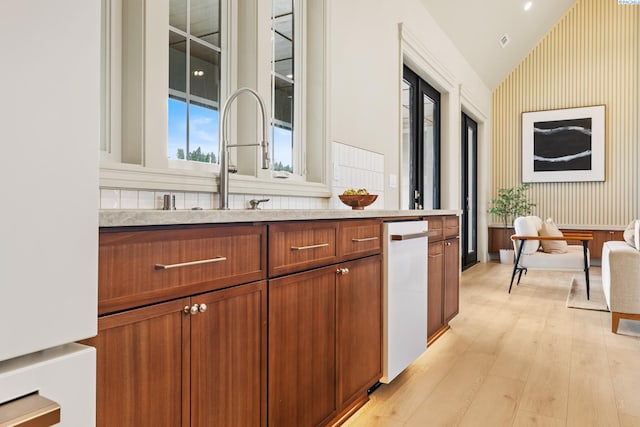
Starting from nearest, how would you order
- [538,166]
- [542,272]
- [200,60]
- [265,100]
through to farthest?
[200,60], [265,100], [542,272], [538,166]

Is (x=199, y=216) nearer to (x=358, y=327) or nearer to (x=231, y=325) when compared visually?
(x=231, y=325)

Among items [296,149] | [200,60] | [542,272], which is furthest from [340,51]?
[542,272]

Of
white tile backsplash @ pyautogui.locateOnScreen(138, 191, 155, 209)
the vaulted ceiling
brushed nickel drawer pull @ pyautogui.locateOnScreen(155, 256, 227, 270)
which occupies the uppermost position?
the vaulted ceiling

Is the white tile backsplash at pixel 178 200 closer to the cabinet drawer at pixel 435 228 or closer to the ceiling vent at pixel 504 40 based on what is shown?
the cabinet drawer at pixel 435 228

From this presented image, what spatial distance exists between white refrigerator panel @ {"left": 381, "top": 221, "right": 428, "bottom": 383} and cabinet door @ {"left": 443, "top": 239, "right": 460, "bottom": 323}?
1.87 feet

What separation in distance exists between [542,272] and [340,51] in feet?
15.5

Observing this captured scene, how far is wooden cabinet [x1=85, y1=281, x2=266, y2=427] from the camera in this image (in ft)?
2.79

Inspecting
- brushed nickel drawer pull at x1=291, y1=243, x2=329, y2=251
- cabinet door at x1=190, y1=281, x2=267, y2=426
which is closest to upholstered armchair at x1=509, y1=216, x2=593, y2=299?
brushed nickel drawer pull at x1=291, y1=243, x2=329, y2=251

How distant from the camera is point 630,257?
9.84ft

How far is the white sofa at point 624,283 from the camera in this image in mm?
3002

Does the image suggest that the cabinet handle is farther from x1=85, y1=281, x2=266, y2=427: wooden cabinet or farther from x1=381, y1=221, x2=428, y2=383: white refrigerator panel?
x1=381, y1=221, x2=428, y2=383: white refrigerator panel

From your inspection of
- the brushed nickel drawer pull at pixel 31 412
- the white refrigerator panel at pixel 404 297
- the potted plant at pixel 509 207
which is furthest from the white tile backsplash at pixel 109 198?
the potted plant at pixel 509 207

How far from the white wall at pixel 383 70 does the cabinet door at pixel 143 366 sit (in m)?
1.81

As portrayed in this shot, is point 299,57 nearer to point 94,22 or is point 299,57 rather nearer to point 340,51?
point 340,51
